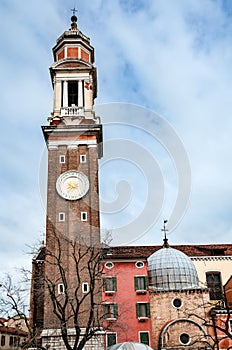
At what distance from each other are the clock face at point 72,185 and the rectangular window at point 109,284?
702cm

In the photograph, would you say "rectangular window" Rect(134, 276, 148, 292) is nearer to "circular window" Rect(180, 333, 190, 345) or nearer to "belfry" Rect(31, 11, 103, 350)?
"belfry" Rect(31, 11, 103, 350)

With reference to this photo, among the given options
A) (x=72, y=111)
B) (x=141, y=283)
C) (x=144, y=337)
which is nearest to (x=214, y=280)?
→ (x=141, y=283)

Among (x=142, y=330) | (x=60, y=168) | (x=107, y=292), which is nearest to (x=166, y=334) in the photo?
(x=142, y=330)

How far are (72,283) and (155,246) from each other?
46.4 ft

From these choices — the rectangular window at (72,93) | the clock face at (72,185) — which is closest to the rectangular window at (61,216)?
the clock face at (72,185)

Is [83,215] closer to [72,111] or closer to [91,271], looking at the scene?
[91,271]

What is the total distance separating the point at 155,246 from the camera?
46.5 meters

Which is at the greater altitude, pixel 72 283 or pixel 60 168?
pixel 60 168

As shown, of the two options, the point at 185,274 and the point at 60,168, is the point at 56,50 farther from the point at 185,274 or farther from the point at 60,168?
the point at 185,274

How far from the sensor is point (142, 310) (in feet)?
115

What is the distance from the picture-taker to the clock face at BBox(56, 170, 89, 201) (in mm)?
37469

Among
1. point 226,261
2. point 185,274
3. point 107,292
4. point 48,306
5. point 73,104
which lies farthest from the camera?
point 226,261

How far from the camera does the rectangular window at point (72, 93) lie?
142ft

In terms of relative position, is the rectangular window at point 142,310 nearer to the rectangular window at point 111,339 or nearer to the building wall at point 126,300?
the building wall at point 126,300
